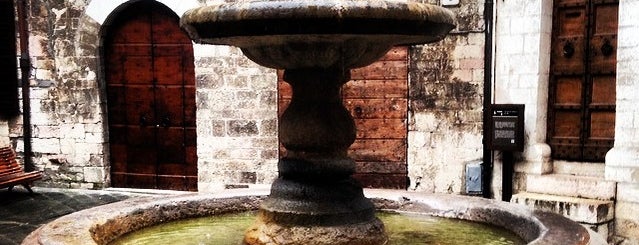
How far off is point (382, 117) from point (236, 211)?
11.1 feet

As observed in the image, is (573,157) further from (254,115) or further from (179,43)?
(179,43)

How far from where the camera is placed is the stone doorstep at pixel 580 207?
18.8ft

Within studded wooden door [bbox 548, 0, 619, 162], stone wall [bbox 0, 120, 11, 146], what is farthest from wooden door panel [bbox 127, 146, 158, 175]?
studded wooden door [bbox 548, 0, 619, 162]

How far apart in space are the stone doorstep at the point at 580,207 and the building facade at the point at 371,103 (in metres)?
0.01

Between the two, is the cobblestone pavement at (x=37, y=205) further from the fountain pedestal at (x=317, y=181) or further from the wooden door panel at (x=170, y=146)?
the fountain pedestal at (x=317, y=181)

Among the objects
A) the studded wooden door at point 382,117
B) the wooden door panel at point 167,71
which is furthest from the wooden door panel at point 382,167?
the wooden door panel at point 167,71

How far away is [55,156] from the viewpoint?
27.8 feet

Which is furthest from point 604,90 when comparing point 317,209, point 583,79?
point 317,209

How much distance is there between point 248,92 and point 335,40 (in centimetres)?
482

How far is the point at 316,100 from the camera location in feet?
10.5

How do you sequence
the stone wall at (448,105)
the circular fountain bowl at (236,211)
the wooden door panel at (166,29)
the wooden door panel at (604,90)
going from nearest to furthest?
1. the circular fountain bowl at (236,211)
2. the wooden door panel at (604,90)
3. the stone wall at (448,105)
4. the wooden door panel at (166,29)

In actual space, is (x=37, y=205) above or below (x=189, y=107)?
below

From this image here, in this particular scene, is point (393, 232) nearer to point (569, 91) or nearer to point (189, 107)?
point (569, 91)

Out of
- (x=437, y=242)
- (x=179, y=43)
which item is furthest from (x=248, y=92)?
(x=437, y=242)
